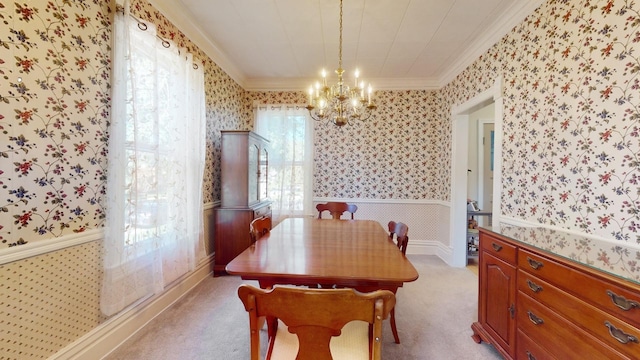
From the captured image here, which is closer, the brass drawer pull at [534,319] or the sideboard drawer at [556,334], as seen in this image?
the sideboard drawer at [556,334]

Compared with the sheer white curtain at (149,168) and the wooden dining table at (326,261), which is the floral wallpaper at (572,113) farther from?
the sheer white curtain at (149,168)

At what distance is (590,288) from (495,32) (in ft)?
7.90

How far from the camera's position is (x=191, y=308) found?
226 cm

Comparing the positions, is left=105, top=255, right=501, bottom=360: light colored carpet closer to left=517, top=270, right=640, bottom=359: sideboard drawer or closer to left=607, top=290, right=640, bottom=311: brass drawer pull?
left=517, top=270, right=640, bottom=359: sideboard drawer

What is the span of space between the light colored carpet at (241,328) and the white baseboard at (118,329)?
56 mm

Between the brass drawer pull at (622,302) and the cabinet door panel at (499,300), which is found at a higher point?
the brass drawer pull at (622,302)

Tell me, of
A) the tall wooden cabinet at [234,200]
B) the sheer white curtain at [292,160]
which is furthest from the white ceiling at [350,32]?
the tall wooden cabinet at [234,200]

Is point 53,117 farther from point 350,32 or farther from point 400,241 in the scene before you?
point 350,32

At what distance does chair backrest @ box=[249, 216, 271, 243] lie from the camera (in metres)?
1.80

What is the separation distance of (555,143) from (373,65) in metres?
2.21

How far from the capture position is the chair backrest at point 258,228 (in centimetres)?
180

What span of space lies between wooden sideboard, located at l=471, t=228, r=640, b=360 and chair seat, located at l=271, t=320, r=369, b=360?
928 mm

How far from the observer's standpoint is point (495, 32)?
2.45 meters

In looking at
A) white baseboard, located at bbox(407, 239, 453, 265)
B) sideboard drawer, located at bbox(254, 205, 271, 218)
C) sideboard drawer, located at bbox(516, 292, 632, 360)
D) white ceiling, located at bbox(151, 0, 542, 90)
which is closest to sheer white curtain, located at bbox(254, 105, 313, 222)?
sideboard drawer, located at bbox(254, 205, 271, 218)
